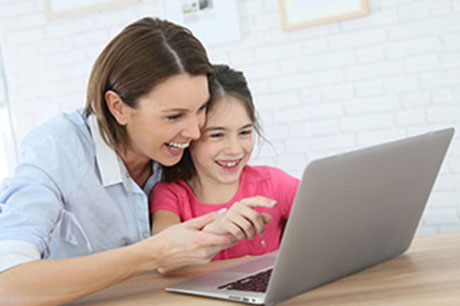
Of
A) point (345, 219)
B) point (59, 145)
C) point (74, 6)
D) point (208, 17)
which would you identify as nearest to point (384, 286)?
point (345, 219)

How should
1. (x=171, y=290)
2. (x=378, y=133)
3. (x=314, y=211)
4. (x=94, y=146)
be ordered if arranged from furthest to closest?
(x=378, y=133), (x=94, y=146), (x=171, y=290), (x=314, y=211)

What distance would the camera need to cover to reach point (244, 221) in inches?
44.8

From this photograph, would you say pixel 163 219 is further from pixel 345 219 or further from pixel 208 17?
pixel 208 17

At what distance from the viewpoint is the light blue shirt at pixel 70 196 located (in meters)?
1.21

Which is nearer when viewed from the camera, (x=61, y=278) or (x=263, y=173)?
(x=61, y=278)

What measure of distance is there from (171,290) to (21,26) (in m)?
2.85

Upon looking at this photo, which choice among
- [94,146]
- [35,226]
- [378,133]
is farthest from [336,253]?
[378,133]

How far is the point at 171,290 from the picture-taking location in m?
1.07

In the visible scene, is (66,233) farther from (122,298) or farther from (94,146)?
(122,298)

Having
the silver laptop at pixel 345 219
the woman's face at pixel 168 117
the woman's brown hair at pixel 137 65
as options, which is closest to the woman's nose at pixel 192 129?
the woman's face at pixel 168 117

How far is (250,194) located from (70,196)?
2.11 ft

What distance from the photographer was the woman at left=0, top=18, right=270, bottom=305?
1305mm

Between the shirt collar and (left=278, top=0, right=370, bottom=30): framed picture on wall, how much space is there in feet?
5.50

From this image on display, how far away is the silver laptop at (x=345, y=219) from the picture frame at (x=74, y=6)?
2491mm
